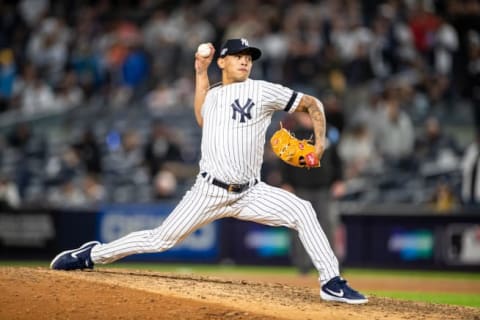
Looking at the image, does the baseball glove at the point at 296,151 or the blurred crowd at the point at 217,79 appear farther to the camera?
the blurred crowd at the point at 217,79

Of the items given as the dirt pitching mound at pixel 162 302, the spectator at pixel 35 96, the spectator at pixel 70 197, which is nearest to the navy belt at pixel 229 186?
the dirt pitching mound at pixel 162 302

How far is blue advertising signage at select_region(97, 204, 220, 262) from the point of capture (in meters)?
15.4

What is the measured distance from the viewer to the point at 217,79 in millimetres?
17406

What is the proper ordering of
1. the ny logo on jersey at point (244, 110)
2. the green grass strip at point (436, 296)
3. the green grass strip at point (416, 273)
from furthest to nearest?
the green grass strip at point (416, 273) → the green grass strip at point (436, 296) → the ny logo on jersey at point (244, 110)

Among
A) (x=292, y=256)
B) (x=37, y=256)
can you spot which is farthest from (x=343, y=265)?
(x=37, y=256)

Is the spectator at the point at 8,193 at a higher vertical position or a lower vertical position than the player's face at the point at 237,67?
lower

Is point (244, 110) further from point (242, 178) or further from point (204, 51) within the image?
point (204, 51)

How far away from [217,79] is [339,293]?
10.3m

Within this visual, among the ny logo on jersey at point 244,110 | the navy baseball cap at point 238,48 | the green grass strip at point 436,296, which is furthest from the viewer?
the green grass strip at point 436,296

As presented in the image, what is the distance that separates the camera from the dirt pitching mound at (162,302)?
7.07m

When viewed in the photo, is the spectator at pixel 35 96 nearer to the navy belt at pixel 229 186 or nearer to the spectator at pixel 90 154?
the spectator at pixel 90 154

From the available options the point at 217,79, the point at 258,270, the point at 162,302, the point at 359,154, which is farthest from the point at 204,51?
the point at 217,79

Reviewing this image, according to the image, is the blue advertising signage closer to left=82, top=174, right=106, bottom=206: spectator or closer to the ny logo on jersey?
left=82, top=174, right=106, bottom=206: spectator

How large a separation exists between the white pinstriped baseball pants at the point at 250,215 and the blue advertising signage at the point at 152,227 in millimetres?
7479
